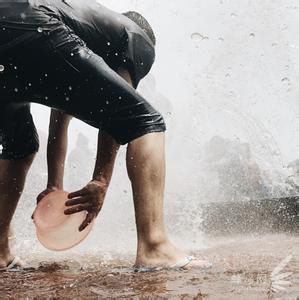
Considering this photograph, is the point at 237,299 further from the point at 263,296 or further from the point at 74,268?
the point at 74,268

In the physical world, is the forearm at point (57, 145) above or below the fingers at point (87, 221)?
above

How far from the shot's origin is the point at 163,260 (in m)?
1.81

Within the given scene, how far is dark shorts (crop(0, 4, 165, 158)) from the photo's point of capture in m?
1.81

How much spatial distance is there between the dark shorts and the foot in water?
0.41 meters

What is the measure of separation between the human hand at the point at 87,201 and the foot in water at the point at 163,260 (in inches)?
8.7

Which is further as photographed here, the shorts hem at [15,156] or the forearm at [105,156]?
the shorts hem at [15,156]

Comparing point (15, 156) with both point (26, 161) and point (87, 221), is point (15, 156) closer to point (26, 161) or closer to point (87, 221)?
point (26, 161)

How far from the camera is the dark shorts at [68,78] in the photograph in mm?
1812

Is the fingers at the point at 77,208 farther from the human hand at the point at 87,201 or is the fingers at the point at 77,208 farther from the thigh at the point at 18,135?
the thigh at the point at 18,135

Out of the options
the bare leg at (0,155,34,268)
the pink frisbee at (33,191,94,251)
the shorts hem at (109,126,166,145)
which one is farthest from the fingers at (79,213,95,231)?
the bare leg at (0,155,34,268)

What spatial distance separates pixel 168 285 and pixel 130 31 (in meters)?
1.07

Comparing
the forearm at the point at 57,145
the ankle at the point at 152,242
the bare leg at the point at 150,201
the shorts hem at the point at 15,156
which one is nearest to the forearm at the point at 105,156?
the bare leg at the point at 150,201

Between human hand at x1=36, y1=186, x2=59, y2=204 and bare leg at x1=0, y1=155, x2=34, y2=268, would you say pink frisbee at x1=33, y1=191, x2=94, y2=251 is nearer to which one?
human hand at x1=36, y1=186, x2=59, y2=204

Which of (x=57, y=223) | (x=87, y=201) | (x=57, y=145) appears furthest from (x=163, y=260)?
(x=57, y=145)
